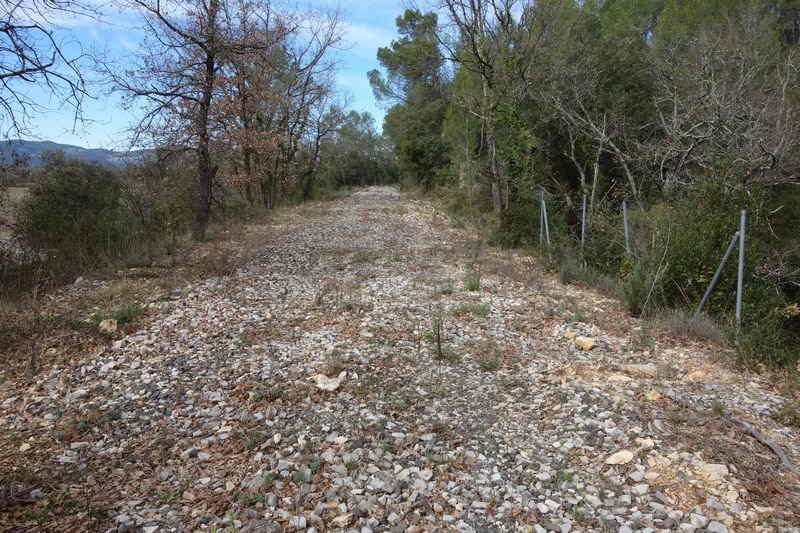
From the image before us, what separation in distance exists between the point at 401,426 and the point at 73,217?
945cm

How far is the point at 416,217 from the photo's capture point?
64.3ft

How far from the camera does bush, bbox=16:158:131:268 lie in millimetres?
9594

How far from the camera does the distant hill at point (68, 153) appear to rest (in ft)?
27.0

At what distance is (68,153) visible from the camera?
10547 millimetres

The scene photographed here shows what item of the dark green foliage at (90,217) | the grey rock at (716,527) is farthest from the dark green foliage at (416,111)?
the grey rock at (716,527)

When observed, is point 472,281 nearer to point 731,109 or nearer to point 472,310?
point 472,310

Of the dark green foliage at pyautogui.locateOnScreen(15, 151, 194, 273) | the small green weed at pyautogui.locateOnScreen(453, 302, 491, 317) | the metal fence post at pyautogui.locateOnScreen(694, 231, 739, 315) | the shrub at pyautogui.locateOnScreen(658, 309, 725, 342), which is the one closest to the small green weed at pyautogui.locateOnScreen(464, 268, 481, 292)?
the small green weed at pyautogui.locateOnScreen(453, 302, 491, 317)

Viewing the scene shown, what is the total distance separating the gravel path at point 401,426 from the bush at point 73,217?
155 inches

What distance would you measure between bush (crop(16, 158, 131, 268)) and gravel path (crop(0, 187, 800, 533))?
394cm

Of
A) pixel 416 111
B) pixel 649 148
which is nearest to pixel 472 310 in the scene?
pixel 649 148

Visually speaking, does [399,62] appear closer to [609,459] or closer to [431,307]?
[431,307]

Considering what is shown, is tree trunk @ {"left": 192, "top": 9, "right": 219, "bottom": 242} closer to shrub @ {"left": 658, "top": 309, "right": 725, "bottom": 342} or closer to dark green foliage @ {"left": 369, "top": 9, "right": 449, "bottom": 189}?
shrub @ {"left": 658, "top": 309, "right": 725, "bottom": 342}

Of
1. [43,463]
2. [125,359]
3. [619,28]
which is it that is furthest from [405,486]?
[619,28]

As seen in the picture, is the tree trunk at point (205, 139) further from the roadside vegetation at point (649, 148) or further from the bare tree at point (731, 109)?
the bare tree at point (731, 109)
